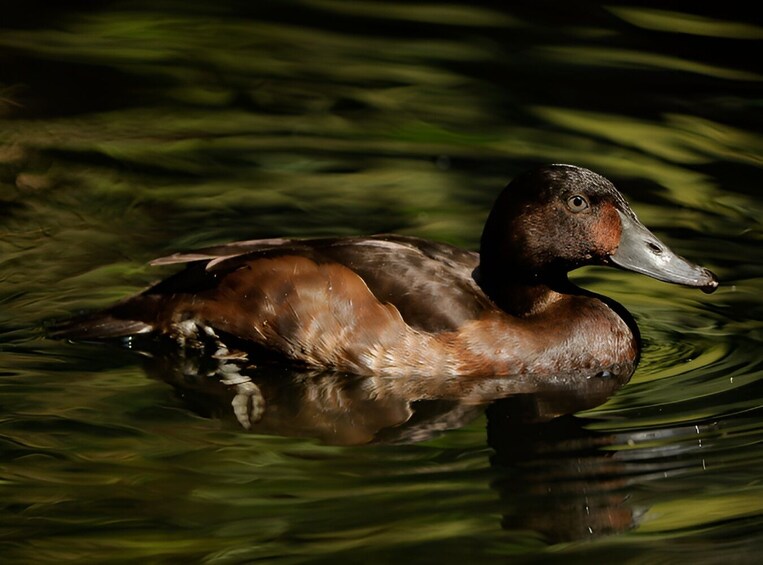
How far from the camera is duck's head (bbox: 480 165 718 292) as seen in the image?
22.2 feet

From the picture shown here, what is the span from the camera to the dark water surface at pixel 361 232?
5184 millimetres

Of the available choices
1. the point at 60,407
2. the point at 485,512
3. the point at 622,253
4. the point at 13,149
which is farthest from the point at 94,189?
the point at 485,512

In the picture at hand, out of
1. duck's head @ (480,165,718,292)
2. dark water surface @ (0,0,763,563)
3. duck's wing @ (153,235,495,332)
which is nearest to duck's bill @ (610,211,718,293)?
duck's head @ (480,165,718,292)

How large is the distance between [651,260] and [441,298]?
1.00 metres

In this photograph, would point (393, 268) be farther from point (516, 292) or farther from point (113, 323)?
point (113, 323)

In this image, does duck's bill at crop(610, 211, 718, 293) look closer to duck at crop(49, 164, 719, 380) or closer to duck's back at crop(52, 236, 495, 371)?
duck at crop(49, 164, 719, 380)

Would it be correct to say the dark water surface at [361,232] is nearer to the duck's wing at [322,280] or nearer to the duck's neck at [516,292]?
the duck's wing at [322,280]

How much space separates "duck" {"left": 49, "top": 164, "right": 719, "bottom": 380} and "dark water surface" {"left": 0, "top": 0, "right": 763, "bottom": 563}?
0.17 meters

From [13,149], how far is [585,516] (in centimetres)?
526

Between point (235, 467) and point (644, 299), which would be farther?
point (644, 299)

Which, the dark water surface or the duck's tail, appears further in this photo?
the duck's tail

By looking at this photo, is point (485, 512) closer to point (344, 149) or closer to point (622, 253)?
point (622, 253)

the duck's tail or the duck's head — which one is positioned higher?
the duck's head

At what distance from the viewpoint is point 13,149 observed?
30.2 feet
